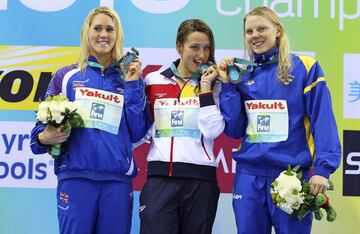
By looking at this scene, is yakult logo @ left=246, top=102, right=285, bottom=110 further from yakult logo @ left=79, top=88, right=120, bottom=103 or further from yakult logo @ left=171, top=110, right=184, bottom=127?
yakult logo @ left=79, top=88, right=120, bottom=103

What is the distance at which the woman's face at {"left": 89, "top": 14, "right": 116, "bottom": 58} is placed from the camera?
3.09 metres

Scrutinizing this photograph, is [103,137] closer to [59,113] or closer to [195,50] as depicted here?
[59,113]

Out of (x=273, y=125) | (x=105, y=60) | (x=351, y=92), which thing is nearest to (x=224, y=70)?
(x=273, y=125)

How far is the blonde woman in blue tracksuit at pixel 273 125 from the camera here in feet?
8.98

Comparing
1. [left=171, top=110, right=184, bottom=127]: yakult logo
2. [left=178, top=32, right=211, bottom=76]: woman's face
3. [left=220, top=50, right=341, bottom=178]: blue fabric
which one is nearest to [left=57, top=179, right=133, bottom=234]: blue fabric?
[left=171, top=110, right=184, bottom=127]: yakult logo

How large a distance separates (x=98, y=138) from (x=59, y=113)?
281mm

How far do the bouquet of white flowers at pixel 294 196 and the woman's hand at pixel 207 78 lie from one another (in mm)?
662

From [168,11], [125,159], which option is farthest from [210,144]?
[168,11]

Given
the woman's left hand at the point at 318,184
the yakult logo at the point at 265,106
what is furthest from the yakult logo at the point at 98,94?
the woman's left hand at the point at 318,184

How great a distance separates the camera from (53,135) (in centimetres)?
282

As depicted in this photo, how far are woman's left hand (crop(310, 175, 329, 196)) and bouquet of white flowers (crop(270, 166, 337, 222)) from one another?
0.03 m

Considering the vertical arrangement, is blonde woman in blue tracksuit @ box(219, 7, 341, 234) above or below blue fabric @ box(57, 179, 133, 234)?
above

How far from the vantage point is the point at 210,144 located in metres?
3.06

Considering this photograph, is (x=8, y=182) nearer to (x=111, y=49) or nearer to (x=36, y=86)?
(x=36, y=86)
